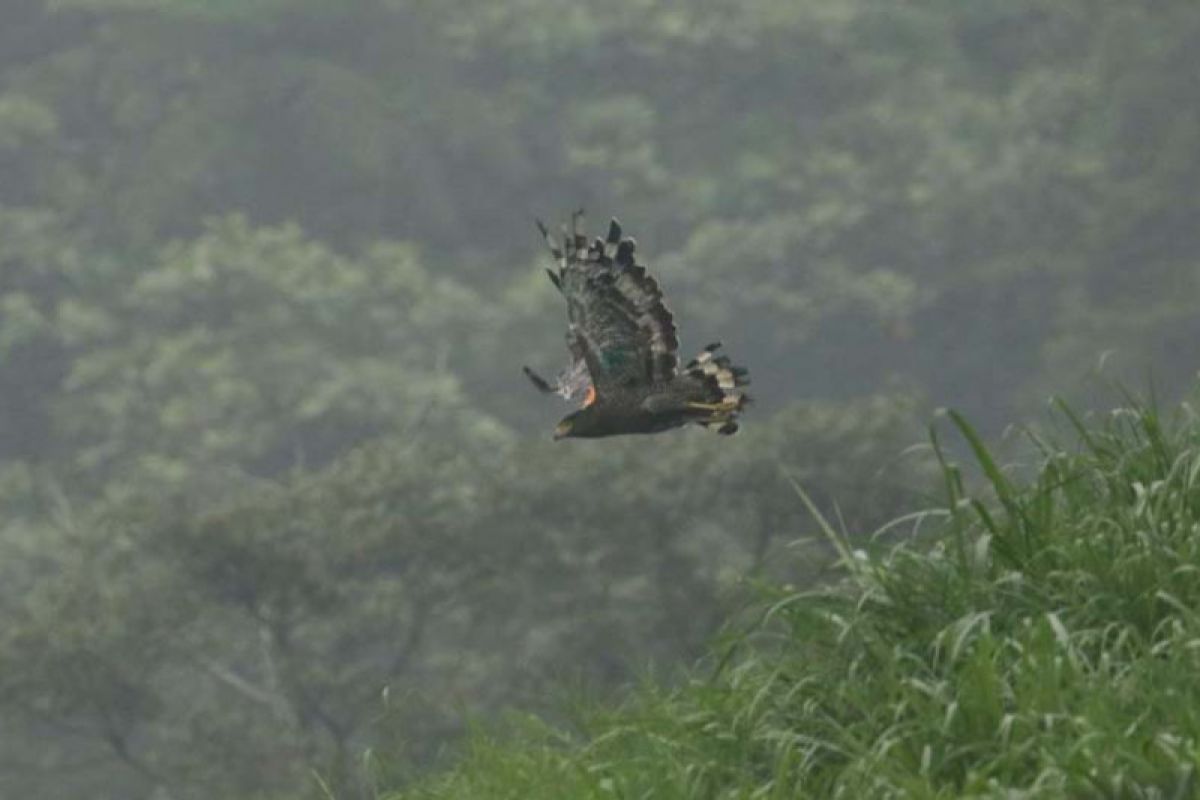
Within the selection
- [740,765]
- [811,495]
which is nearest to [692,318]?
[811,495]

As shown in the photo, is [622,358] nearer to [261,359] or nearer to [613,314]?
[613,314]

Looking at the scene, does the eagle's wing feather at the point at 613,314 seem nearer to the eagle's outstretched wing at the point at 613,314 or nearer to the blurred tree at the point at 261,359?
the eagle's outstretched wing at the point at 613,314

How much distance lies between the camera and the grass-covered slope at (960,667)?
5480 mm

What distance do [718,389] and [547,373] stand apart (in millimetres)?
27435

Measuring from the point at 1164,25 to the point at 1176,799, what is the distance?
3177cm

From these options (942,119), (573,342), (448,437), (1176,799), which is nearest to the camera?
(1176,799)

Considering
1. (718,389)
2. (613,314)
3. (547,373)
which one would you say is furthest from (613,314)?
(547,373)

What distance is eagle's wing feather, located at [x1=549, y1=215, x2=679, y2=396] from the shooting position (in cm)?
554

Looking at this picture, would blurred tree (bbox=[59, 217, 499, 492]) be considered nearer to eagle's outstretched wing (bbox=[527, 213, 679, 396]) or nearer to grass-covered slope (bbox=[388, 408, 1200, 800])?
grass-covered slope (bbox=[388, 408, 1200, 800])

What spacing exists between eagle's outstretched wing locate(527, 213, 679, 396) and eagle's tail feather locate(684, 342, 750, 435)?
56 millimetres

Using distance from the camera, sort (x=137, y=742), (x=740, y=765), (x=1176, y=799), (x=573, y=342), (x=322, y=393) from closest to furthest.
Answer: (x=1176, y=799) < (x=573, y=342) < (x=740, y=765) < (x=322, y=393) < (x=137, y=742)

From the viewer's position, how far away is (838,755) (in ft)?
19.4

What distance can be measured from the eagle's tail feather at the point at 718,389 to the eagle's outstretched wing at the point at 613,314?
6 cm

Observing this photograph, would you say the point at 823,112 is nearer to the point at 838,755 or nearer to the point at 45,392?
the point at 45,392
